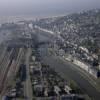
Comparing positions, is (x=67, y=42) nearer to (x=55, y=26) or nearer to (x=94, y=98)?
(x=55, y=26)

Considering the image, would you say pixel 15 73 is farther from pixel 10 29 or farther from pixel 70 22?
pixel 70 22

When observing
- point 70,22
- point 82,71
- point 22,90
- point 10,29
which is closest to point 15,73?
point 22,90

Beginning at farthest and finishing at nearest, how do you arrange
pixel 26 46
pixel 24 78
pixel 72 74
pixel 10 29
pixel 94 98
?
pixel 10 29 → pixel 26 46 → pixel 72 74 → pixel 24 78 → pixel 94 98

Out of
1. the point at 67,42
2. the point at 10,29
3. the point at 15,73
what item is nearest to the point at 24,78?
the point at 15,73

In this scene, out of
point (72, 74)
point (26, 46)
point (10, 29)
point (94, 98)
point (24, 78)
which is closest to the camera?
point (94, 98)

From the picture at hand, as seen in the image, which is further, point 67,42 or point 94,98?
point 67,42

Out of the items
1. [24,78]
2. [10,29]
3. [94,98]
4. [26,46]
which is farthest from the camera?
[10,29]
